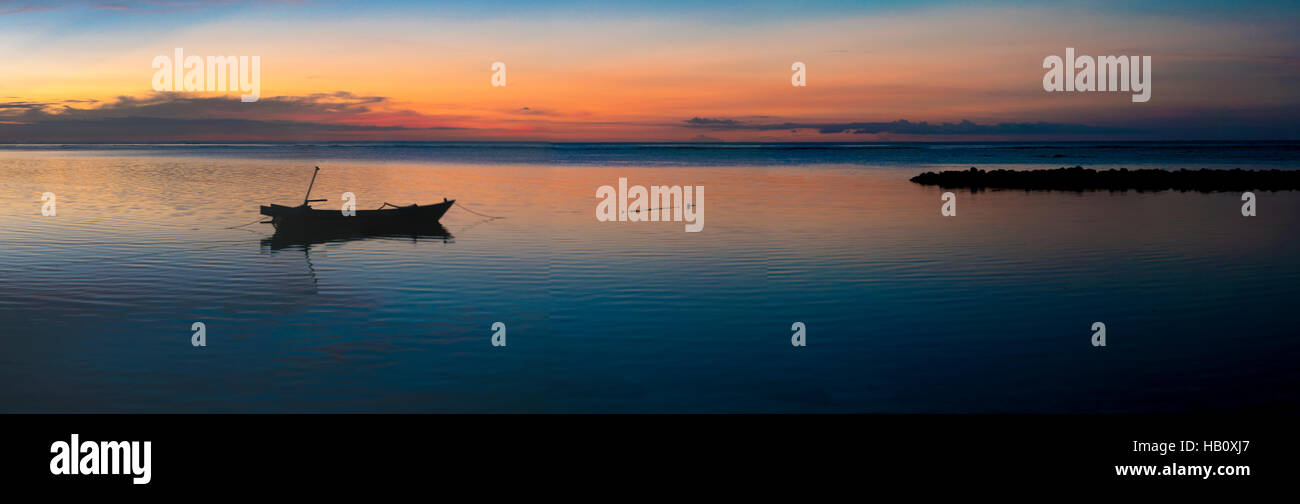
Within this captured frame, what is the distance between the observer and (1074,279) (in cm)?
2014

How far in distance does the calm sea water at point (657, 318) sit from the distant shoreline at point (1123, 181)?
21.0 metres

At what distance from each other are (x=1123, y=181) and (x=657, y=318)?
45.3m

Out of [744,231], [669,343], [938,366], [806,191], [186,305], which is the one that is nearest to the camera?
[938,366]

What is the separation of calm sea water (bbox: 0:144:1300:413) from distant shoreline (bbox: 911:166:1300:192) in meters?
21.0

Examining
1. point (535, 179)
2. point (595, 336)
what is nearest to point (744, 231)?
point (595, 336)

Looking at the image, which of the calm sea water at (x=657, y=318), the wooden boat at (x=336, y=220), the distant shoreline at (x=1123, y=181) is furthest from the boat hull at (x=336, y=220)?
the distant shoreline at (x=1123, y=181)

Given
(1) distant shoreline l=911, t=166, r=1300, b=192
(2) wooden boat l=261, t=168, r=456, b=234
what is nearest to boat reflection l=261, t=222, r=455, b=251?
(2) wooden boat l=261, t=168, r=456, b=234

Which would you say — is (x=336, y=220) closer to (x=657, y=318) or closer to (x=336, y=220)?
(x=336, y=220)
